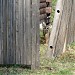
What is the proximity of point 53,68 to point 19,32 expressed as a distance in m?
1.15

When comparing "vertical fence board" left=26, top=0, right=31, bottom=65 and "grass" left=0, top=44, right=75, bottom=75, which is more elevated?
"vertical fence board" left=26, top=0, right=31, bottom=65

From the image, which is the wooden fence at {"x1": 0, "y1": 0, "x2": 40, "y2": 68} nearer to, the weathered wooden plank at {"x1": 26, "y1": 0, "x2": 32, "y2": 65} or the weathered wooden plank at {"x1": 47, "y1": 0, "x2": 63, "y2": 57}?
the weathered wooden plank at {"x1": 26, "y1": 0, "x2": 32, "y2": 65}

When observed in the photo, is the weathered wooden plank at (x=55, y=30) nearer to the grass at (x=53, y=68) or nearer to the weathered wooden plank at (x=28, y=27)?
the grass at (x=53, y=68)

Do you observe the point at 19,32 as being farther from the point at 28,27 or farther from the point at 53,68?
the point at 53,68

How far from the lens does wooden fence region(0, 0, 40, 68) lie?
23.1 feet

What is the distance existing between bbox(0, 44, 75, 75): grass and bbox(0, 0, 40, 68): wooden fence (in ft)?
0.67

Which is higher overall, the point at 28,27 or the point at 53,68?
the point at 28,27

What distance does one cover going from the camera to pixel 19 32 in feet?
23.2

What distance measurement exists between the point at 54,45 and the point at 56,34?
318 millimetres

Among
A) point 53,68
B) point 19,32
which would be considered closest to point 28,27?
point 19,32

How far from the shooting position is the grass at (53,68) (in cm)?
693

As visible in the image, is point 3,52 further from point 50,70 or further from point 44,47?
point 44,47

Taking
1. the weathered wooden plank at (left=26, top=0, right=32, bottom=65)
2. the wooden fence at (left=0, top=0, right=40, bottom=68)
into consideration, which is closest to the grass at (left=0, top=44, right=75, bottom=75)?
the wooden fence at (left=0, top=0, right=40, bottom=68)

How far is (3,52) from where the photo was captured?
7.17m
